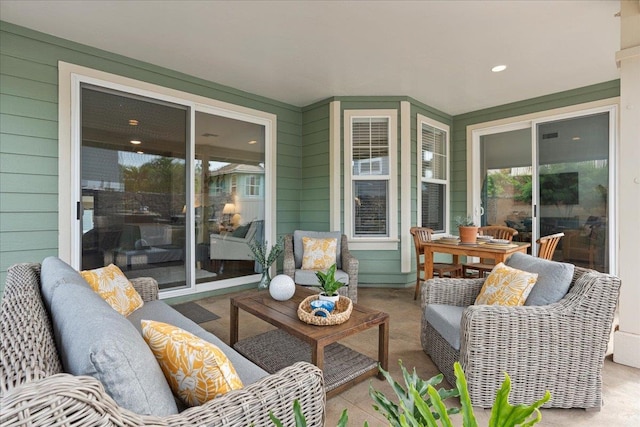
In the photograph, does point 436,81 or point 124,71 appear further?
point 436,81

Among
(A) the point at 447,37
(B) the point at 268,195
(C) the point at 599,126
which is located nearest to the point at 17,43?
(B) the point at 268,195

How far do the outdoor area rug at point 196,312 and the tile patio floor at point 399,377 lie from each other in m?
0.08

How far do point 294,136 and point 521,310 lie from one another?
3928 mm

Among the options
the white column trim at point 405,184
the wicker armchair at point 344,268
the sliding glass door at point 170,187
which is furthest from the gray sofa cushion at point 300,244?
the white column trim at point 405,184

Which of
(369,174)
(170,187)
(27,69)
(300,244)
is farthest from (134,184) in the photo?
(369,174)

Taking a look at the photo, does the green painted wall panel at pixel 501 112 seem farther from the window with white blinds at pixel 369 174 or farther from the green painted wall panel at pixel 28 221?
the green painted wall panel at pixel 28 221

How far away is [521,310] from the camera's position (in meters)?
1.76

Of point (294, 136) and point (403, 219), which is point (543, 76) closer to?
point (403, 219)

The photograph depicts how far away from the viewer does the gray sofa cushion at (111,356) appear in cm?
75

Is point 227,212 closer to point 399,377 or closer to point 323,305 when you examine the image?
point 323,305

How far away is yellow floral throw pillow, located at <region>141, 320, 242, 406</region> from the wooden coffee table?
0.83m

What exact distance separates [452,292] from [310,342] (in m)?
1.20

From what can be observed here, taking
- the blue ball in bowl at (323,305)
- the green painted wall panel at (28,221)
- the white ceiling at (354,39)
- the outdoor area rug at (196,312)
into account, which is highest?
the white ceiling at (354,39)

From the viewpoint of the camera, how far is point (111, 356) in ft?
2.47
